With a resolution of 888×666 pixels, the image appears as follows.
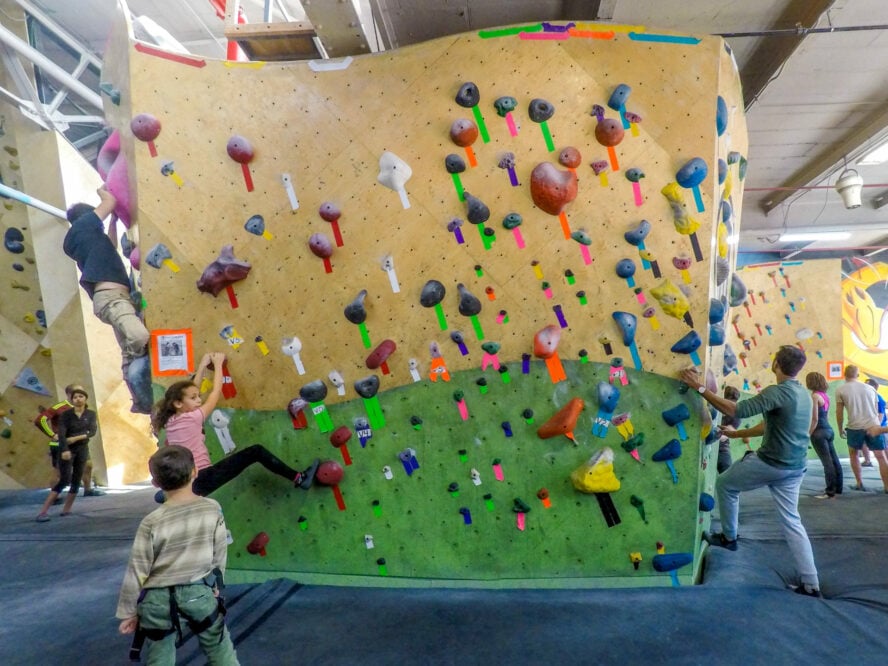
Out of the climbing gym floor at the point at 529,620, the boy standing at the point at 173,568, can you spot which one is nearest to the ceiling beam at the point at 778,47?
the climbing gym floor at the point at 529,620

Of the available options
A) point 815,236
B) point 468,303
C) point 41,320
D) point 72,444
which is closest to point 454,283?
point 468,303

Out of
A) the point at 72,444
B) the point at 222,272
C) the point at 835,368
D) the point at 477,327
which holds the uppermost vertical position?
the point at 222,272

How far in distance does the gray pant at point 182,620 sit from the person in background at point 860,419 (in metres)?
5.47

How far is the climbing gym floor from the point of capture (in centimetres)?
212

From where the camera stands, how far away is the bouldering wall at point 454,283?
2.74 meters

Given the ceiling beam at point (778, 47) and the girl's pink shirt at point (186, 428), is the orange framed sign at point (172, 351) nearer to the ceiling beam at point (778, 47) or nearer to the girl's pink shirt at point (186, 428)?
the girl's pink shirt at point (186, 428)

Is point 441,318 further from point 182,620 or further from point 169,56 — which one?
point 169,56

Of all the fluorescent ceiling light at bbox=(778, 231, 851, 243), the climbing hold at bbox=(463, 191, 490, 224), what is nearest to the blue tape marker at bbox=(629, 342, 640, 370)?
the climbing hold at bbox=(463, 191, 490, 224)

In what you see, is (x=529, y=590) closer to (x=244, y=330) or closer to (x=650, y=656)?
(x=650, y=656)

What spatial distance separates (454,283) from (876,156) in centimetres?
580

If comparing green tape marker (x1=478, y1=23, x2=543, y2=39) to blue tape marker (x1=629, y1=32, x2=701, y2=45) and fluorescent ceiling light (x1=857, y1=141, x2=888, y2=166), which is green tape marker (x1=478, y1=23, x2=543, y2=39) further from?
fluorescent ceiling light (x1=857, y1=141, x2=888, y2=166)

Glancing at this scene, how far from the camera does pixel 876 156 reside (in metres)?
5.70

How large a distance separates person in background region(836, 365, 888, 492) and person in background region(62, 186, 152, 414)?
232 inches

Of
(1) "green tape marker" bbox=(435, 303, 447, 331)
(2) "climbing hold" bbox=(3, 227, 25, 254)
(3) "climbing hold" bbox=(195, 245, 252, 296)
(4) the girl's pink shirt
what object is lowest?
(4) the girl's pink shirt
